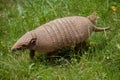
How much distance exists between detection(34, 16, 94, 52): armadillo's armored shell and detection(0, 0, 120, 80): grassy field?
0.15 meters

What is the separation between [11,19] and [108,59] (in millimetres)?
1567

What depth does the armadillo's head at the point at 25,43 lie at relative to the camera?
3670mm

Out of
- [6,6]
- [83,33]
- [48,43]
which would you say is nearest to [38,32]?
[48,43]

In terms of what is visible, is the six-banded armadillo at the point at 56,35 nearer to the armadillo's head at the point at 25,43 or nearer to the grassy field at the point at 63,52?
the armadillo's head at the point at 25,43

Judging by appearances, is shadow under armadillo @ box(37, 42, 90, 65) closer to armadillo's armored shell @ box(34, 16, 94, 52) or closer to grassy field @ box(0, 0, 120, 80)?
grassy field @ box(0, 0, 120, 80)

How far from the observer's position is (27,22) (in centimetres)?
454

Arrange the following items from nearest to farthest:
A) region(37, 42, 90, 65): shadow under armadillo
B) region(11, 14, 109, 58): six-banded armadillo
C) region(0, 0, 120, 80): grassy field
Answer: region(0, 0, 120, 80): grassy field < region(11, 14, 109, 58): six-banded armadillo < region(37, 42, 90, 65): shadow under armadillo

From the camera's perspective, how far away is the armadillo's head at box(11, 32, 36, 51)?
12.0 feet

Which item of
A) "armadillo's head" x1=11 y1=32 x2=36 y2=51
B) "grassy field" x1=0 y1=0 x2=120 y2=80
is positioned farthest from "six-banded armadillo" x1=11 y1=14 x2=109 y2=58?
"grassy field" x1=0 y1=0 x2=120 y2=80

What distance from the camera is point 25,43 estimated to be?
3.68 metres

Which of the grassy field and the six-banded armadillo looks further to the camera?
the six-banded armadillo

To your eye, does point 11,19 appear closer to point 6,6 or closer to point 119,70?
point 6,6

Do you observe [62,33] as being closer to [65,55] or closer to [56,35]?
[56,35]

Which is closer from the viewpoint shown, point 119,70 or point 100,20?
point 119,70
